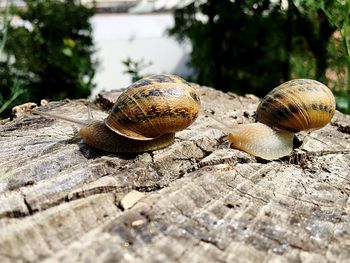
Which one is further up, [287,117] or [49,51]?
[287,117]

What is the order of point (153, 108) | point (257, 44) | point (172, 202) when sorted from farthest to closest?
point (257, 44)
point (153, 108)
point (172, 202)

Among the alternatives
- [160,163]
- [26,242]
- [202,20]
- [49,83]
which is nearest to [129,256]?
[26,242]

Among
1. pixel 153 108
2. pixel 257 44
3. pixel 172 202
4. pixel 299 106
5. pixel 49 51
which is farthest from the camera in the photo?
pixel 257 44

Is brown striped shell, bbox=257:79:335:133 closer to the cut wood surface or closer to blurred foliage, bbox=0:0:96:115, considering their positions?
the cut wood surface

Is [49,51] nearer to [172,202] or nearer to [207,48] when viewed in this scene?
[207,48]

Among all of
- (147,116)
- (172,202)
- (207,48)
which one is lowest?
(207,48)

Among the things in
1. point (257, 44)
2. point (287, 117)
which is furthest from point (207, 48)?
point (287, 117)

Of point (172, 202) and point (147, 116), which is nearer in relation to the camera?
point (172, 202)

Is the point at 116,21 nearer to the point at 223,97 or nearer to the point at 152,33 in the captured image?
the point at 152,33
